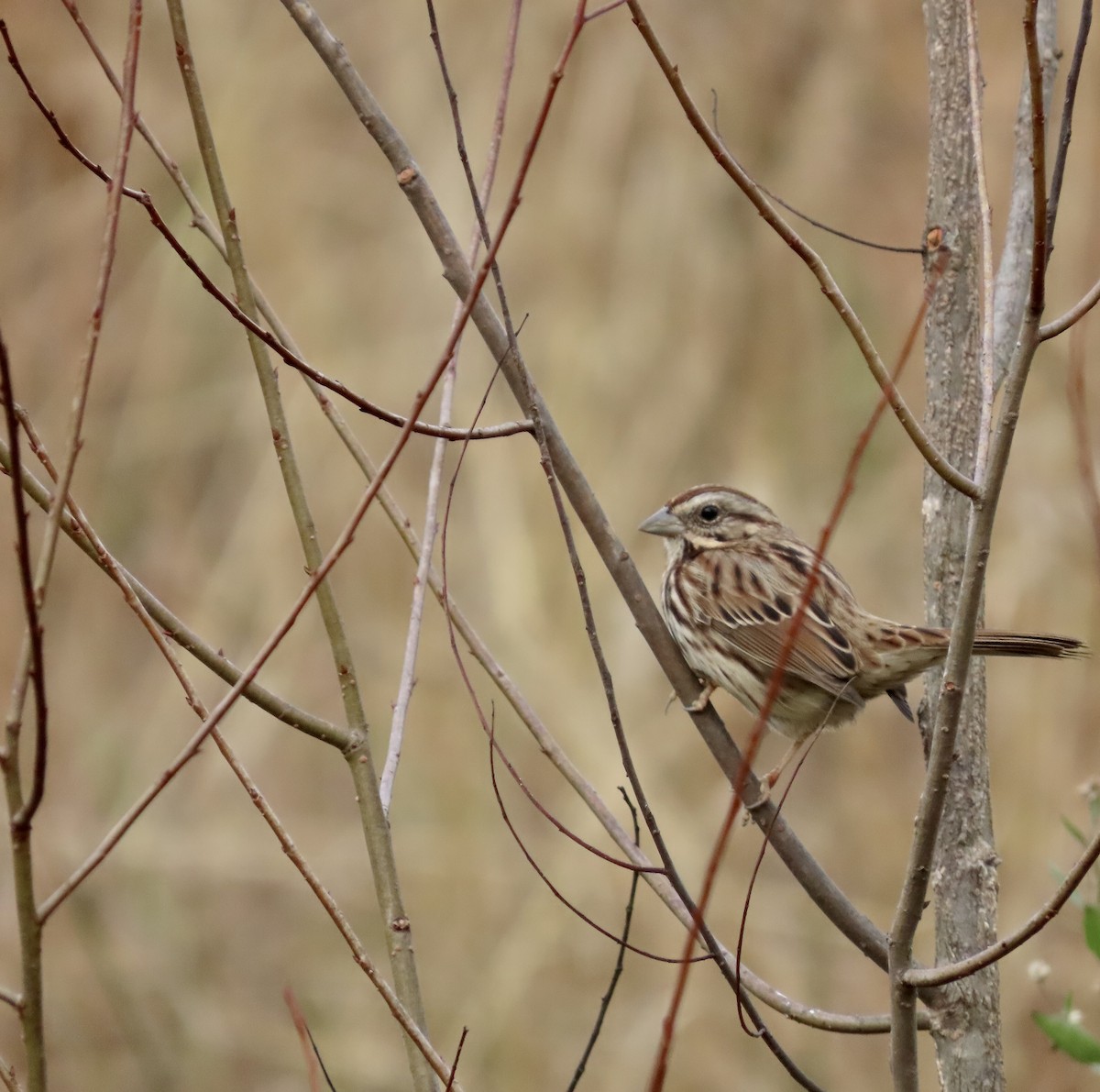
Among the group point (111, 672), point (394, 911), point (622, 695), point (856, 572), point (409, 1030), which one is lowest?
point (409, 1030)

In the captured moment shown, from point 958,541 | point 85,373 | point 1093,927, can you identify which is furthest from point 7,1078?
point 1093,927

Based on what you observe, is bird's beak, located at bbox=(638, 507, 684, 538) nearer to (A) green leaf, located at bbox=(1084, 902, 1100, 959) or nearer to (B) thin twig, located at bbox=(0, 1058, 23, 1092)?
(A) green leaf, located at bbox=(1084, 902, 1100, 959)

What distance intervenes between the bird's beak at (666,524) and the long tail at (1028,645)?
110 cm

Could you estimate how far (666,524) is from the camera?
410 centimetres

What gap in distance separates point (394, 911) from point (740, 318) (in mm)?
6196

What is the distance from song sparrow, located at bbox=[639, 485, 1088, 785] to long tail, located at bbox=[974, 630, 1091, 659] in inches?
2.2

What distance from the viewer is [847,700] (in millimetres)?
3693

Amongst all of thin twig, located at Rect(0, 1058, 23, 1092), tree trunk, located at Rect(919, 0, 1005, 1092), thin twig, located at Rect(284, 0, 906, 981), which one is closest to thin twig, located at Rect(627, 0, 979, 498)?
thin twig, located at Rect(284, 0, 906, 981)

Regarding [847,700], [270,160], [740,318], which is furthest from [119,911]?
[847,700]

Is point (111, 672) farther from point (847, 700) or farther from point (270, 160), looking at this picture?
point (847, 700)

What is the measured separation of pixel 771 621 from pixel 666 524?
1.41 ft

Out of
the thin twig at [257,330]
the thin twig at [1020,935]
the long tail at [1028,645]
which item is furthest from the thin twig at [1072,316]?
the long tail at [1028,645]

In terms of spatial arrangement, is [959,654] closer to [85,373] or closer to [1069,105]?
[1069,105]

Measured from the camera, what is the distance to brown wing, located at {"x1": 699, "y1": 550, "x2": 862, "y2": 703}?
12.2ft
